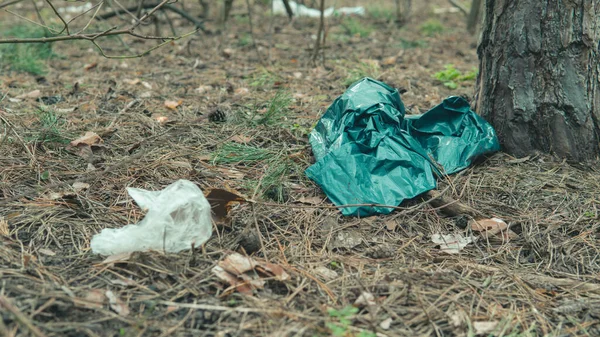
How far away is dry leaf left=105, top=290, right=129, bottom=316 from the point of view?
1643 mm

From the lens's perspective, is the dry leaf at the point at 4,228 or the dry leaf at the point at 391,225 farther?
the dry leaf at the point at 391,225

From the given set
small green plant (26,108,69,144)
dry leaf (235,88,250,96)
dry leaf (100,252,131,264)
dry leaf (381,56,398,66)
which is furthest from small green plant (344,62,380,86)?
dry leaf (100,252,131,264)

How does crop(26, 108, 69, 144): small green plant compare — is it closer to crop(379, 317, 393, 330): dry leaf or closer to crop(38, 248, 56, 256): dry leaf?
crop(38, 248, 56, 256): dry leaf

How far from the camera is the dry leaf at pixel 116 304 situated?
164cm

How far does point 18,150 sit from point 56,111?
28.6 inches

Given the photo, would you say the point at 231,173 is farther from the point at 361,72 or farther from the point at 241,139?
the point at 361,72

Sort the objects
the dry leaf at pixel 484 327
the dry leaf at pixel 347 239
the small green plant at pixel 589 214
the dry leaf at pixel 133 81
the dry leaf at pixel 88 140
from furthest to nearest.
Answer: the dry leaf at pixel 133 81 < the dry leaf at pixel 88 140 < the small green plant at pixel 589 214 < the dry leaf at pixel 347 239 < the dry leaf at pixel 484 327

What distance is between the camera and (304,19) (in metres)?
7.28

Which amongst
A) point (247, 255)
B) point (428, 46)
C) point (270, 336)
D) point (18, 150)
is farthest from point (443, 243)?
point (428, 46)

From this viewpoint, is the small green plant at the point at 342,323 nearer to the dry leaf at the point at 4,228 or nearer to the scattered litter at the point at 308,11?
the dry leaf at the point at 4,228

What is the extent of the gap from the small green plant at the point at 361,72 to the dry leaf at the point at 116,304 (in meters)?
2.89

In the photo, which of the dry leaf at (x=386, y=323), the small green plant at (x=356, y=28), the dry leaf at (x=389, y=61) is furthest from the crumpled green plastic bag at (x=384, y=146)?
the small green plant at (x=356, y=28)

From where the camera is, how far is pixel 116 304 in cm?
167

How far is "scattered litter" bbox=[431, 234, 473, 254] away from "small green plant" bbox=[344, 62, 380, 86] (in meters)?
2.16
